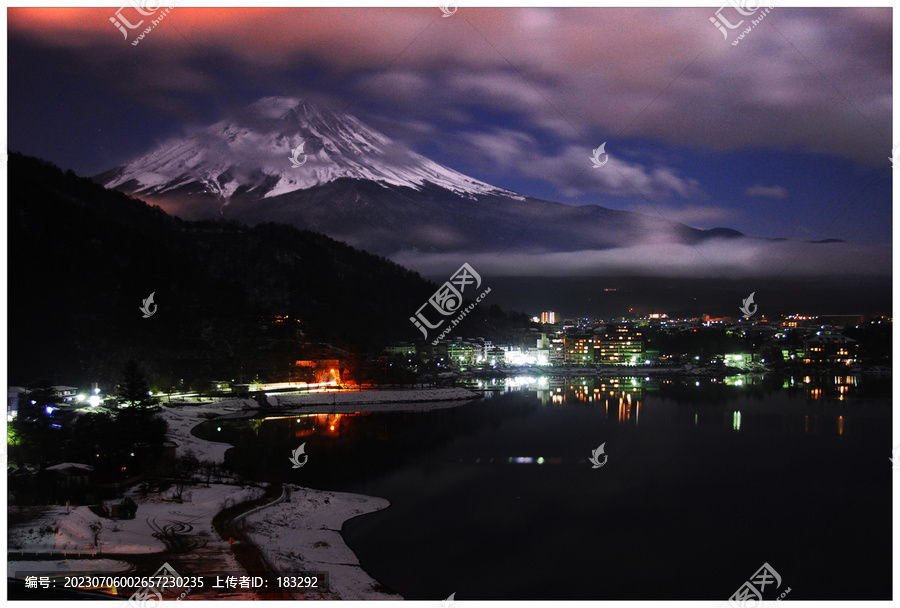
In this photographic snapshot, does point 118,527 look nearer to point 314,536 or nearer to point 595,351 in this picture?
point 314,536

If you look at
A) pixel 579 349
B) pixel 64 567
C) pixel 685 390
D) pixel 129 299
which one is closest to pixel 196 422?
pixel 64 567

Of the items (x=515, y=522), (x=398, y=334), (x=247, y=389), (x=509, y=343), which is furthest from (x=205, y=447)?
(x=509, y=343)

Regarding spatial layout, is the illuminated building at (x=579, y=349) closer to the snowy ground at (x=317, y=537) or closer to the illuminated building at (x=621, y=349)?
the illuminated building at (x=621, y=349)

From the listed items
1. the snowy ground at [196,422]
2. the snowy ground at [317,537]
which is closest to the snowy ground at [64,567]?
the snowy ground at [317,537]

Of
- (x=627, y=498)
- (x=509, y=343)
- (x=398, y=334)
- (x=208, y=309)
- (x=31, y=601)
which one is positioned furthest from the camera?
(x=509, y=343)

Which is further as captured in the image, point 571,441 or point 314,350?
point 314,350

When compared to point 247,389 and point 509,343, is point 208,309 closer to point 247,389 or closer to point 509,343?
point 247,389
